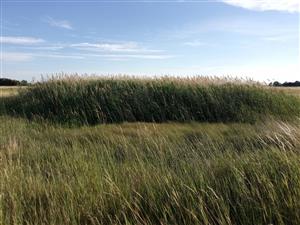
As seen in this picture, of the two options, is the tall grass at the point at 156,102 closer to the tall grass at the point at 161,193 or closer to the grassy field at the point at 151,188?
the grassy field at the point at 151,188

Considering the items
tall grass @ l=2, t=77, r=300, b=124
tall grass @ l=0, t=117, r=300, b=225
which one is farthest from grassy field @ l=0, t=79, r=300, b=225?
tall grass @ l=2, t=77, r=300, b=124

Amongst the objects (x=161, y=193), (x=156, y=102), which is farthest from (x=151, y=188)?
(x=156, y=102)

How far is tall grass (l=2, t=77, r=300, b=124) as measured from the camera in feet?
39.4

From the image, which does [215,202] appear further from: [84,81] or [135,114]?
[84,81]

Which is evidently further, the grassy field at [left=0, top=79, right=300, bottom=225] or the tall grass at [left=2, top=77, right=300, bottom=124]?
the tall grass at [left=2, top=77, right=300, bottom=124]

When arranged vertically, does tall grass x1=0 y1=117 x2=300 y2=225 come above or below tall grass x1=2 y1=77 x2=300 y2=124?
below

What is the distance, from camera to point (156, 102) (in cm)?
1284

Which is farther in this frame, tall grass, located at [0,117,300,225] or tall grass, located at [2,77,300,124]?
tall grass, located at [2,77,300,124]

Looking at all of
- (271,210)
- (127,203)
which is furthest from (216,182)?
(127,203)

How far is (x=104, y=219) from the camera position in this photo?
142 inches

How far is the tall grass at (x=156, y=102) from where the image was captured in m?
12.0

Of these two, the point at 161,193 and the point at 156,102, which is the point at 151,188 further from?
the point at 156,102

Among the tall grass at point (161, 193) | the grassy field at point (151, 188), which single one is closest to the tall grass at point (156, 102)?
the grassy field at point (151, 188)

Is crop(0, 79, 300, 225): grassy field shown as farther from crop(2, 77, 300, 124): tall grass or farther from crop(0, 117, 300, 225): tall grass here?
crop(2, 77, 300, 124): tall grass
